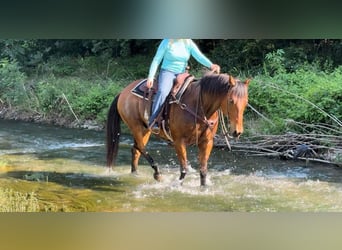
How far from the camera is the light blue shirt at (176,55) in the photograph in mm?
3582

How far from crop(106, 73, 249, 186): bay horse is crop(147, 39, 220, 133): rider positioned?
8cm

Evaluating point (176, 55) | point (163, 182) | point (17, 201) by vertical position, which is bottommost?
point (17, 201)

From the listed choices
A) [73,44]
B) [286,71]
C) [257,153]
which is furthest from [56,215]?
[286,71]

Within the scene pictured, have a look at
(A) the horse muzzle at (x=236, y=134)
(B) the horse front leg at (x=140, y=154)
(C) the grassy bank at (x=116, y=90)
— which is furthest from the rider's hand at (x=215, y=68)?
(B) the horse front leg at (x=140, y=154)

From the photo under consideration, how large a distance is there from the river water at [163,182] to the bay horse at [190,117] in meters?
0.05

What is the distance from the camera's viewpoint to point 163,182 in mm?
3674

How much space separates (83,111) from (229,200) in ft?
3.70

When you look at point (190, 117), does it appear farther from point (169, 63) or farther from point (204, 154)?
point (169, 63)

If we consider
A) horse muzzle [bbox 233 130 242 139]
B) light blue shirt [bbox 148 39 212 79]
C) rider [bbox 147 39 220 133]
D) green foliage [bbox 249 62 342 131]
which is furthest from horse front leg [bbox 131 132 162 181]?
green foliage [bbox 249 62 342 131]

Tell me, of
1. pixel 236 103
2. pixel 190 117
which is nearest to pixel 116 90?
pixel 190 117

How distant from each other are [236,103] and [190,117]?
0.32 metres

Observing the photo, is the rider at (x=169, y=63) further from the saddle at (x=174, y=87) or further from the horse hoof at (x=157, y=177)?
the horse hoof at (x=157, y=177)
